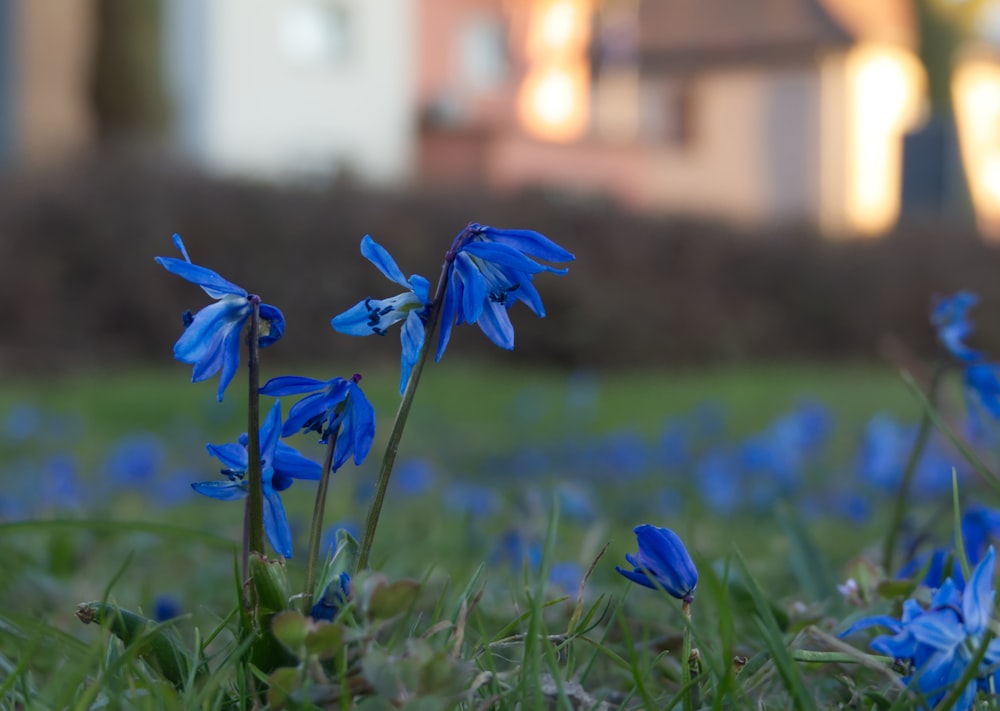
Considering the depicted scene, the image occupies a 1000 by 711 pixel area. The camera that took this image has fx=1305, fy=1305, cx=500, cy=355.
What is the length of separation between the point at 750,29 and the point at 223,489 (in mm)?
31381

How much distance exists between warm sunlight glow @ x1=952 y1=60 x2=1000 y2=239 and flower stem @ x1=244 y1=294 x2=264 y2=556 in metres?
34.8

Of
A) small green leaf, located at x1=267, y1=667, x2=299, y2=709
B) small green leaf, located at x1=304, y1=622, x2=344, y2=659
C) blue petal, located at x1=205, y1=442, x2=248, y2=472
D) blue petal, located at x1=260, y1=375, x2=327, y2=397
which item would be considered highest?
blue petal, located at x1=260, y1=375, x2=327, y2=397

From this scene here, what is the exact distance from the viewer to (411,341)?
978 millimetres

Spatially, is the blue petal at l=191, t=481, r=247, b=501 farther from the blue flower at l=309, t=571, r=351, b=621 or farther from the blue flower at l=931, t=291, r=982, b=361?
the blue flower at l=931, t=291, r=982, b=361

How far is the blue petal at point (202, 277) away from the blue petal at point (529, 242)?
19cm

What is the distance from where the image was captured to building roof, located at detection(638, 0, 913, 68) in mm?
30234

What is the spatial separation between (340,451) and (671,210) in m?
13.5

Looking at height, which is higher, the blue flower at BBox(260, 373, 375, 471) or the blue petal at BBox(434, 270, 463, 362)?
the blue petal at BBox(434, 270, 463, 362)

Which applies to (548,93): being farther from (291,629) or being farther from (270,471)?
(291,629)

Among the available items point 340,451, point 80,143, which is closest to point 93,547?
point 340,451

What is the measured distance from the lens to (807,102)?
1163 inches

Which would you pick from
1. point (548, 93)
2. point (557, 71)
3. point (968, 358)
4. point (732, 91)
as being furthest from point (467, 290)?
point (732, 91)

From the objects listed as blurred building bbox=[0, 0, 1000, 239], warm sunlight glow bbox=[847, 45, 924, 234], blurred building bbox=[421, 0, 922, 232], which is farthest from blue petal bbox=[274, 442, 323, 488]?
warm sunlight glow bbox=[847, 45, 924, 234]

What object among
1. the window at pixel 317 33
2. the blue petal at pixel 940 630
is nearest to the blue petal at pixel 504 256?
the blue petal at pixel 940 630
